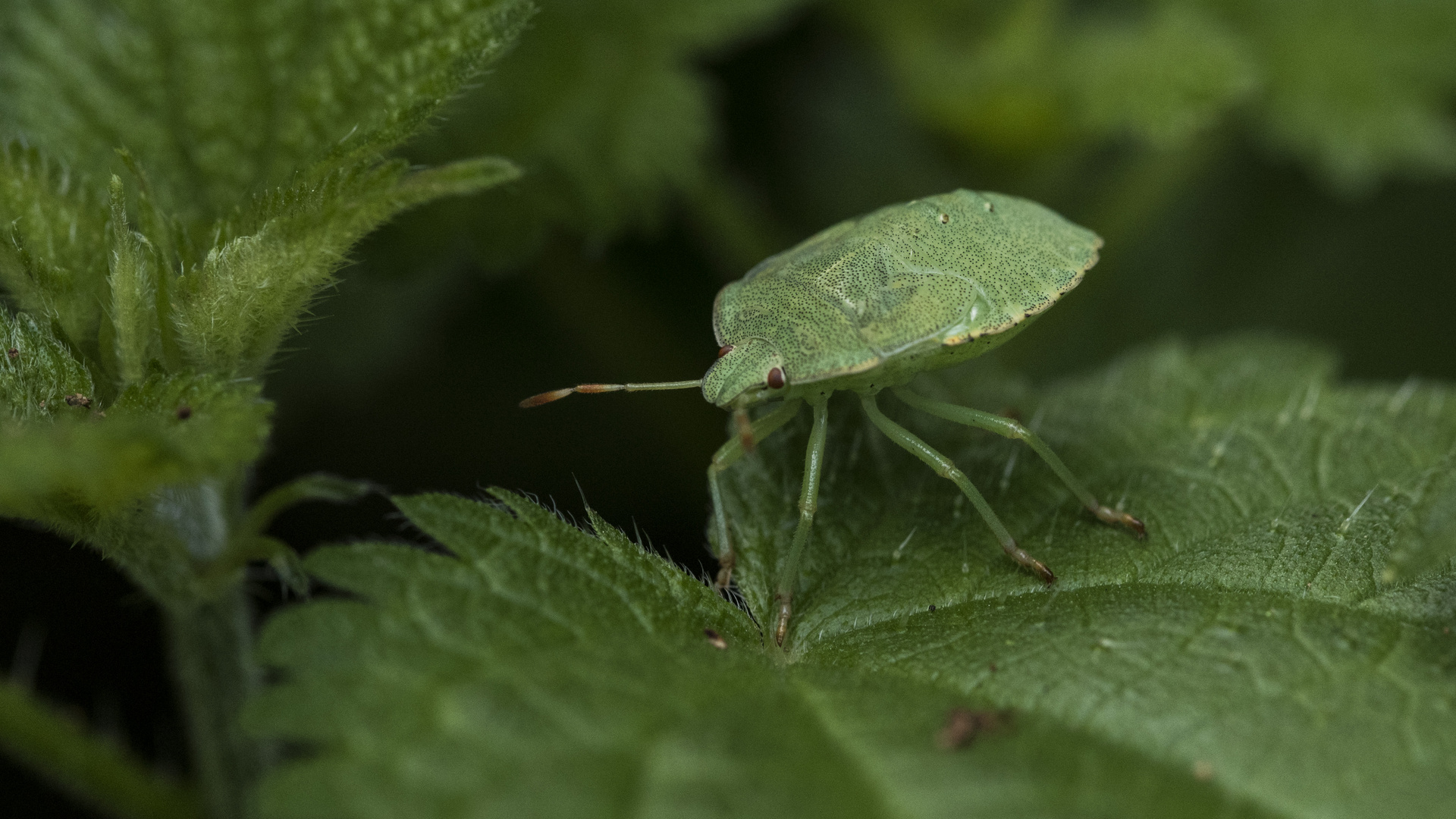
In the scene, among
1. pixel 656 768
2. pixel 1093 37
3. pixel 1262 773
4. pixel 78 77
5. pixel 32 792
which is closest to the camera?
pixel 656 768

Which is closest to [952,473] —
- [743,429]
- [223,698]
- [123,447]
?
[743,429]

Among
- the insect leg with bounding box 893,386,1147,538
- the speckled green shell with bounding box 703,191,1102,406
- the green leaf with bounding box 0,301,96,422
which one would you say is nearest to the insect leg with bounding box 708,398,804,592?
the speckled green shell with bounding box 703,191,1102,406

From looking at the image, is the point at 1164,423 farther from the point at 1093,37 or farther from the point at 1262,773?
the point at 1093,37

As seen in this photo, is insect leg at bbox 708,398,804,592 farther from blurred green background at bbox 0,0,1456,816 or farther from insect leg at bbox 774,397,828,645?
blurred green background at bbox 0,0,1456,816

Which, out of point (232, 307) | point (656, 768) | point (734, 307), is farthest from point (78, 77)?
point (656, 768)

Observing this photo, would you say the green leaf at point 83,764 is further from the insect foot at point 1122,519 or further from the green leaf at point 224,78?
the insect foot at point 1122,519

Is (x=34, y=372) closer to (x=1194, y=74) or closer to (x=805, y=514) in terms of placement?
(x=805, y=514)

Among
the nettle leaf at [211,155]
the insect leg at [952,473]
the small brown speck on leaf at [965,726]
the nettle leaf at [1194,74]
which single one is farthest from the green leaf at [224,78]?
the nettle leaf at [1194,74]
